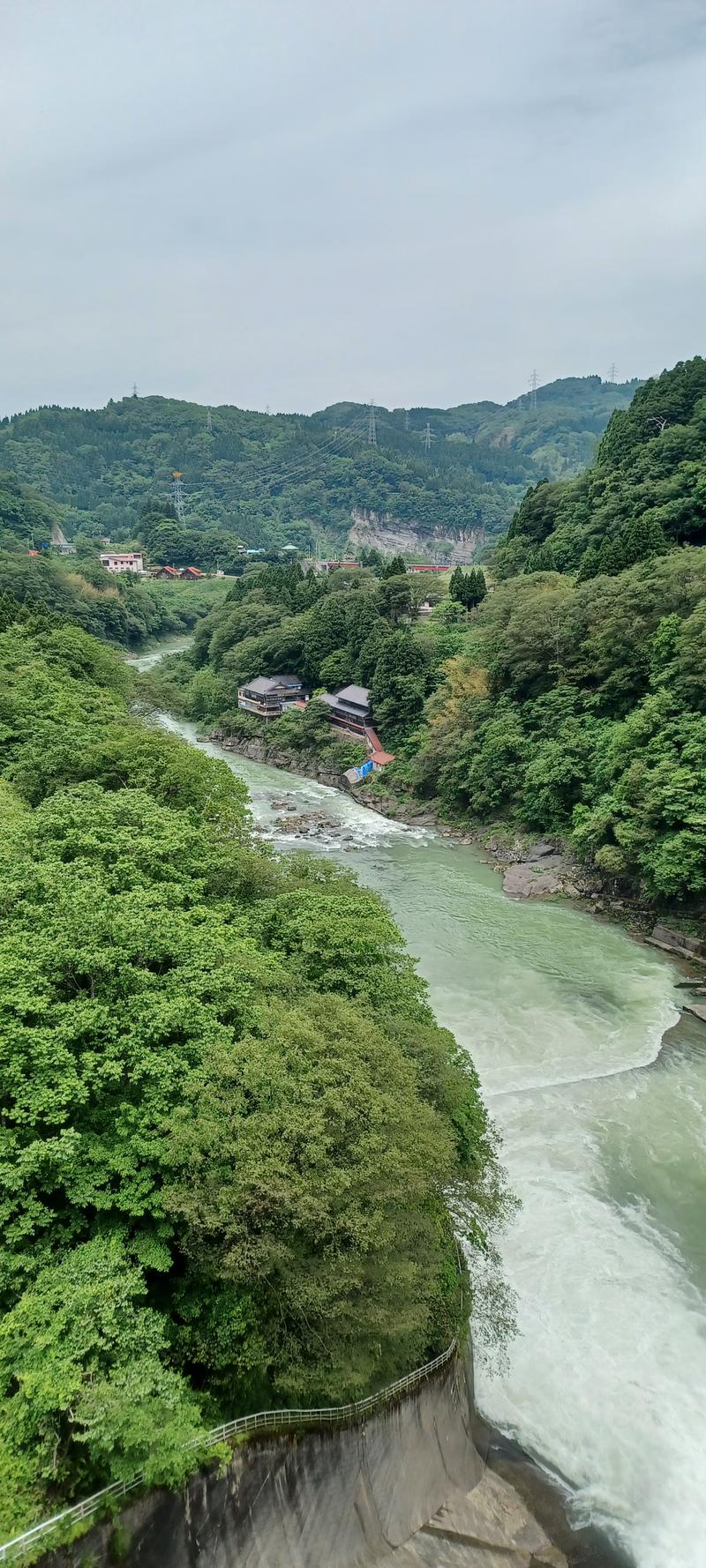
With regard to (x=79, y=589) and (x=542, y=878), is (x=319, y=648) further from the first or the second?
(x=79, y=589)

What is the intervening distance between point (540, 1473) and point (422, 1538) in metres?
1.78

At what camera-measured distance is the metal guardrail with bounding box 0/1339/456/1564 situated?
5.04 metres

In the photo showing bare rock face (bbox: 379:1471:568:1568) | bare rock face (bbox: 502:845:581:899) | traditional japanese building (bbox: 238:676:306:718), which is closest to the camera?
bare rock face (bbox: 379:1471:568:1568)

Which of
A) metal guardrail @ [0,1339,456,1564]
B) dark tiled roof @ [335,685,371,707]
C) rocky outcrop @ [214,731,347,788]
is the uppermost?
dark tiled roof @ [335,685,371,707]

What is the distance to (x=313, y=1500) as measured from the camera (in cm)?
654

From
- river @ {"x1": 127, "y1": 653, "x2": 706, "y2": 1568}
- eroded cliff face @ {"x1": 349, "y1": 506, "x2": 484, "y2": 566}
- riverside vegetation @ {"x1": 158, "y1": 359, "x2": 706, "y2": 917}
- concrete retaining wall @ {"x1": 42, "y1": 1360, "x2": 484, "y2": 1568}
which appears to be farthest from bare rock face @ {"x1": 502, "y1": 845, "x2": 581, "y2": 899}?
eroded cliff face @ {"x1": 349, "y1": 506, "x2": 484, "y2": 566}

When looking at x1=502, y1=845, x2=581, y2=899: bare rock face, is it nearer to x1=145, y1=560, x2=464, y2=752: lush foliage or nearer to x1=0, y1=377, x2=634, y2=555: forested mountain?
x1=145, y1=560, x2=464, y2=752: lush foliage

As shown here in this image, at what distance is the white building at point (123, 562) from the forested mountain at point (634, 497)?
5173 centimetres

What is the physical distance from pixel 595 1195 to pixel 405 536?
395 feet

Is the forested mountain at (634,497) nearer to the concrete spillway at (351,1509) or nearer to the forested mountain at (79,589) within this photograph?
the forested mountain at (79,589)

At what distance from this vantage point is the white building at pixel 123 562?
8244 centimetres

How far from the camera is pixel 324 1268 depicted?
6.38 m

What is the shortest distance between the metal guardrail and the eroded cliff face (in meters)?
121

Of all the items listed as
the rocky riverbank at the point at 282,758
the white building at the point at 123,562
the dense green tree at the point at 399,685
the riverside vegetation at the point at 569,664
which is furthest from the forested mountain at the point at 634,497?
the white building at the point at 123,562
